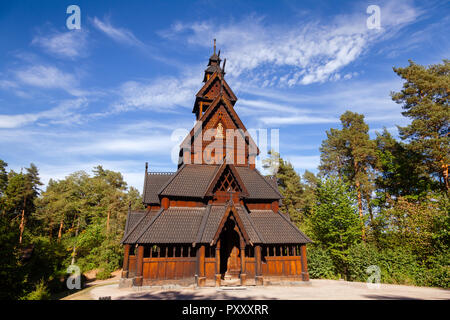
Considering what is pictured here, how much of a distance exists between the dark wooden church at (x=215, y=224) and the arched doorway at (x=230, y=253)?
0.07 m

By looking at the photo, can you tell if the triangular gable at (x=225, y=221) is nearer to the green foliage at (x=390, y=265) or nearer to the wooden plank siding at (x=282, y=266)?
the wooden plank siding at (x=282, y=266)

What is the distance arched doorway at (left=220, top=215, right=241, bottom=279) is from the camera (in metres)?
16.8

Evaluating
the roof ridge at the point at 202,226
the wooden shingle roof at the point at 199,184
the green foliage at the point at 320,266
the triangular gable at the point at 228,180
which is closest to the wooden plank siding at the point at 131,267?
the wooden shingle roof at the point at 199,184

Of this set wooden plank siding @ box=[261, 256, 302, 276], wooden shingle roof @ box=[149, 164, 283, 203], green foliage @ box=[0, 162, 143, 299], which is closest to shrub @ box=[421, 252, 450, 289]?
wooden plank siding @ box=[261, 256, 302, 276]

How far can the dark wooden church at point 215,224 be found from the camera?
1488cm

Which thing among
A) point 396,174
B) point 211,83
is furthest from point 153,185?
point 396,174

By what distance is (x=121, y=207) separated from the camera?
44438 mm

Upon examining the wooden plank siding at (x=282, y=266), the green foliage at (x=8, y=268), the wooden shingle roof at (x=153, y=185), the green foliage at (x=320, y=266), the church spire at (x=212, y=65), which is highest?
the church spire at (x=212, y=65)

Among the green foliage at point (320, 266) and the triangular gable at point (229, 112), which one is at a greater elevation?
the triangular gable at point (229, 112)

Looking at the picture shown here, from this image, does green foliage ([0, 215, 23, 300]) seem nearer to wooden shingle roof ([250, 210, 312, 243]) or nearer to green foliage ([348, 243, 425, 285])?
wooden shingle roof ([250, 210, 312, 243])

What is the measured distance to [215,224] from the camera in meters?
15.9

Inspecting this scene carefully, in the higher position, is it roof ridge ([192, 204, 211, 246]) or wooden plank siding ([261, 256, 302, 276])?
roof ridge ([192, 204, 211, 246])

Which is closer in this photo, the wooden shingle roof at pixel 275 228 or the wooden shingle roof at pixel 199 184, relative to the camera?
the wooden shingle roof at pixel 275 228

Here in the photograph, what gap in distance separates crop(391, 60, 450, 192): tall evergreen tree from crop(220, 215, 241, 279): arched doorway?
70.6ft
